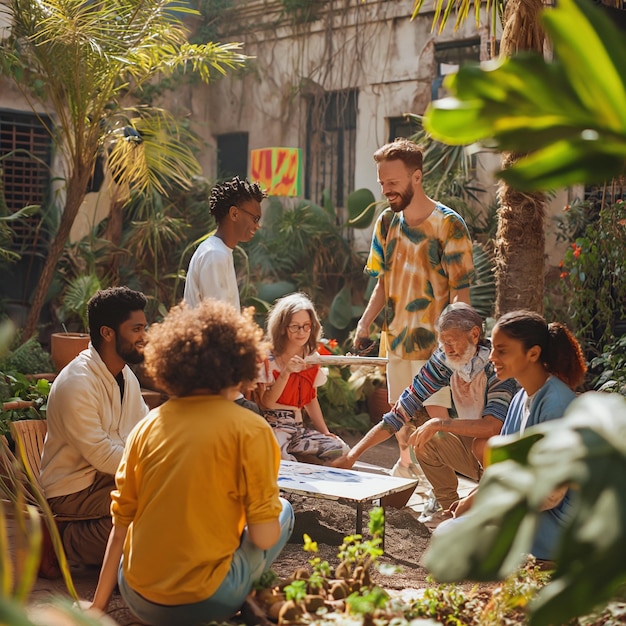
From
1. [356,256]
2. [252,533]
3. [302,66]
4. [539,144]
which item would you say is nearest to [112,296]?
[252,533]

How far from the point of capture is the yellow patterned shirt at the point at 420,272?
5188mm

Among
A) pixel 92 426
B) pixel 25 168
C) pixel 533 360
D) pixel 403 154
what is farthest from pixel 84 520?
pixel 25 168

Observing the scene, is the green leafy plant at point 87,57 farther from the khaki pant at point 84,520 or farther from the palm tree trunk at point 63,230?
the khaki pant at point 84,520

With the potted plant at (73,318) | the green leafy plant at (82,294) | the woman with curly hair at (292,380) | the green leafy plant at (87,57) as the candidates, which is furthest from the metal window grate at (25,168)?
the woman with curly hair at (292,380)

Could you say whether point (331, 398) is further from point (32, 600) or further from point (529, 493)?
point (529, 493)

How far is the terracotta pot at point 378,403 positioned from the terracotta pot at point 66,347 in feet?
8.95

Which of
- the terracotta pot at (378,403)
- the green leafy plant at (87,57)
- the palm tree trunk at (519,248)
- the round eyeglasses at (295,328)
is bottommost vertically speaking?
the terracotta pot at (378,403)

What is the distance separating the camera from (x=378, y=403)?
8.49 metres

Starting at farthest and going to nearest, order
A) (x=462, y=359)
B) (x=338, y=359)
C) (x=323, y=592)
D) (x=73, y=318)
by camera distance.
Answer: (x=73, y=318) → (x=338, y=359) → (x=462, y=359) → (x=323, y=592)

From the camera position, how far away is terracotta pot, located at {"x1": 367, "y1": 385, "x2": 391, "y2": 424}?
333 inches

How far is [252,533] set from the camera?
9.59 ft

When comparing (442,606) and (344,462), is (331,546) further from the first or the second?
(442,606)

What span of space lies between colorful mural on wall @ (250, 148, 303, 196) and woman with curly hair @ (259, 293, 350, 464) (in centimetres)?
494

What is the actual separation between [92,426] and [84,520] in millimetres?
432
